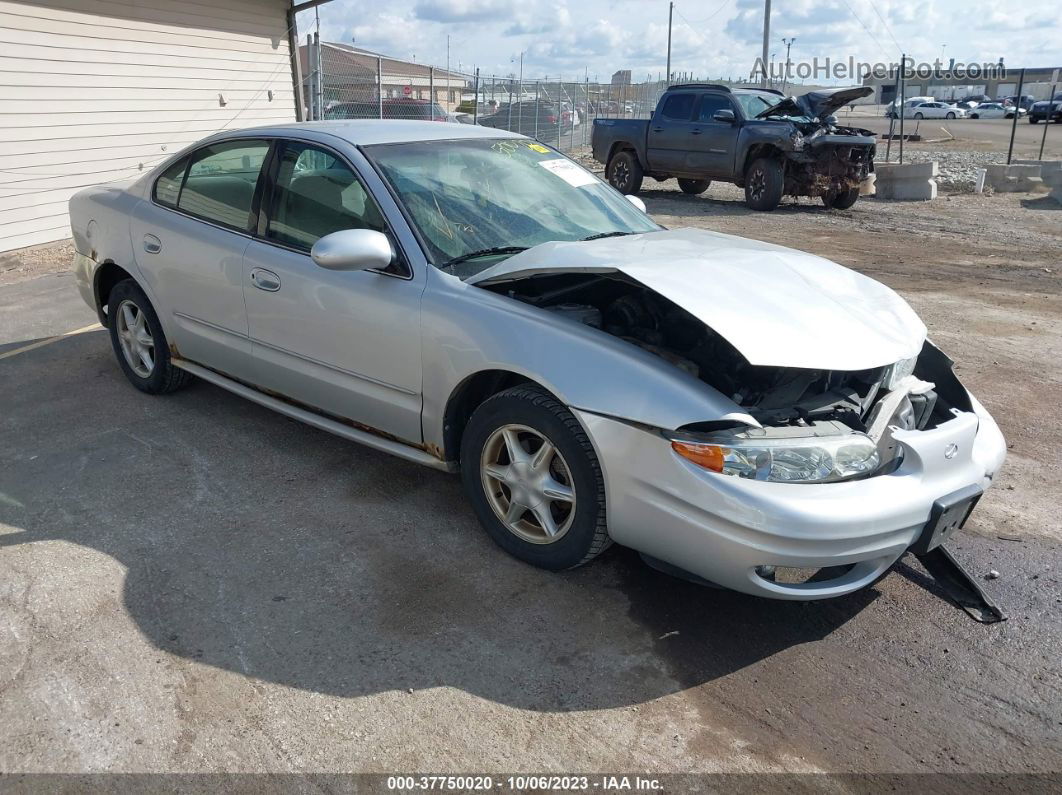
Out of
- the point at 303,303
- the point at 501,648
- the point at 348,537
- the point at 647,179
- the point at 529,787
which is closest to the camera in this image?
the point at 529,787

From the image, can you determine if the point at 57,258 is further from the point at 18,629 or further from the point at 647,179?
the point at 647,179

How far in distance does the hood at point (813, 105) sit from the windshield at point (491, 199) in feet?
33.3

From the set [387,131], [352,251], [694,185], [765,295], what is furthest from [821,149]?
[352,251]

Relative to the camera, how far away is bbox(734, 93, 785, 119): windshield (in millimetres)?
14758

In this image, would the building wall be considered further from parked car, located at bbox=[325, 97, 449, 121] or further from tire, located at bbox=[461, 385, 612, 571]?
tire, located at bbox=[461, 385, 612, 571]

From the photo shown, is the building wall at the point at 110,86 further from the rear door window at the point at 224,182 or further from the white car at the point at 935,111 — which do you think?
the white car at the point at 935,111

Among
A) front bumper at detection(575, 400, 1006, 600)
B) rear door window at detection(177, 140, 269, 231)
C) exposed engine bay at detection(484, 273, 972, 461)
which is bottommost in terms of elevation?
front bumper at detection(575, 400, 1006, 600)

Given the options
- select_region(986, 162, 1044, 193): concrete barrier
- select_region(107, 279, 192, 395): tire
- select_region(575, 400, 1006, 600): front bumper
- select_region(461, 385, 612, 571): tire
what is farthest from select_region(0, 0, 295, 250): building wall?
select_region(986, 162, 1044, 193): concrete barrier

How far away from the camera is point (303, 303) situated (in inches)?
165

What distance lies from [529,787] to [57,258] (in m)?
9.83

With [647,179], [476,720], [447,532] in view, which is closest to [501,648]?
[476,720]

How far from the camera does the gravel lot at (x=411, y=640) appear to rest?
2.72 metres

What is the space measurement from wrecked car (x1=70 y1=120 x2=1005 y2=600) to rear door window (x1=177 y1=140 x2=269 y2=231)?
0.01 metres

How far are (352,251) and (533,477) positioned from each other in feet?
3.81
